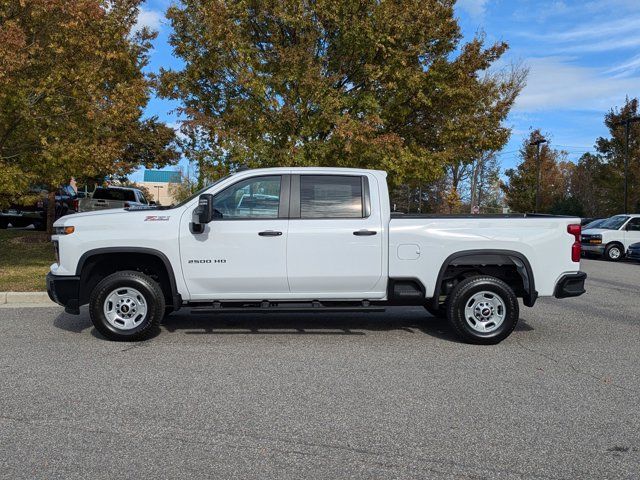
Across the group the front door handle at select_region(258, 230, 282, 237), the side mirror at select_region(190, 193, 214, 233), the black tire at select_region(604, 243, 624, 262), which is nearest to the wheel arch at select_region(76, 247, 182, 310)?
the side mirror at select_region(190, 193, 214, 233)

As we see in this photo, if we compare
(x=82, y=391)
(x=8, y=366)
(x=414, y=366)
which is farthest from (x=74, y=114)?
(x=414, y=366)

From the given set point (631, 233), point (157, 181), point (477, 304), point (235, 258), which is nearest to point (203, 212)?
point (235, 258)

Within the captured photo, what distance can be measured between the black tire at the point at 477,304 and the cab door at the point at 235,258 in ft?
6.39

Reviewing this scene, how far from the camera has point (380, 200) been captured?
21.9 ft

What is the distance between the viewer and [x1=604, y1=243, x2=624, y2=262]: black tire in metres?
21.0

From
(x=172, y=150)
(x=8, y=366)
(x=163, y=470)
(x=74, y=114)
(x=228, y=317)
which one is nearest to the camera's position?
(x=163, y=470)

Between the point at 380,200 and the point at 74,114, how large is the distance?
7843 mm

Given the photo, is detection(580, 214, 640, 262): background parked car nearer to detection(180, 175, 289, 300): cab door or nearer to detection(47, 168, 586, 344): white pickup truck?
detection(47, 168, 586, 344): white pickup truck

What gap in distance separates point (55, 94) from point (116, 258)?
611cm

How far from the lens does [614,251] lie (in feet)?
68.9

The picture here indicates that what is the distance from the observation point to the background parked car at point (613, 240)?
20891mm

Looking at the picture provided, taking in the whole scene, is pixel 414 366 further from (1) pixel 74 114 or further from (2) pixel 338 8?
(2) pixel 338 8

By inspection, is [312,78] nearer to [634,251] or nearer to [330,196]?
[330,196]

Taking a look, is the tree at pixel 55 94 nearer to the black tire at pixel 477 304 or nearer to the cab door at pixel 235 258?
the cab door at pixel 235 258
